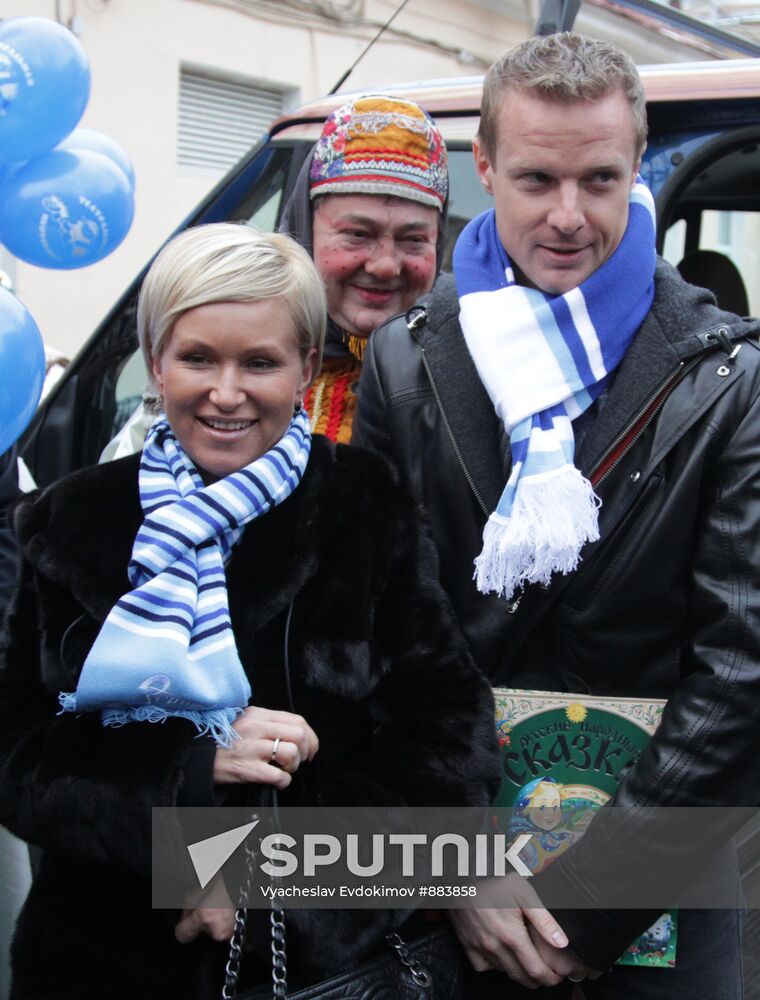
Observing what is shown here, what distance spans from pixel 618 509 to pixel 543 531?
0.48ft

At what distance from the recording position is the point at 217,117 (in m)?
9.36

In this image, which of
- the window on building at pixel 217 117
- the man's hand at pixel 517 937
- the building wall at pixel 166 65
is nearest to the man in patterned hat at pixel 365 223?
the man's hand at pixel 517 937

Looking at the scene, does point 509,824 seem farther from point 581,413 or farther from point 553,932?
point 581,413

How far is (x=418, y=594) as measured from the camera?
183cm

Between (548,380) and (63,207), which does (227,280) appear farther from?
(63,207)

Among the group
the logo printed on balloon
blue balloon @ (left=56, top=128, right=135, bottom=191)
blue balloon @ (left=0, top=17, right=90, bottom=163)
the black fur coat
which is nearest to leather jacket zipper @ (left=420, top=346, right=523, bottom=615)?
the black fur coat

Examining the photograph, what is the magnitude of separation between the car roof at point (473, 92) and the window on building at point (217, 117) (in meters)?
6.12

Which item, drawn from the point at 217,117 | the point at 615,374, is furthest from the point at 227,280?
the point at 217,117

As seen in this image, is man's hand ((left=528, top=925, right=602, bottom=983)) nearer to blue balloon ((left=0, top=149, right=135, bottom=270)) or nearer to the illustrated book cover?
the illustrated book cover

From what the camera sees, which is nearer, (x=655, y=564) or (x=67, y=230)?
(x=655, y=564)

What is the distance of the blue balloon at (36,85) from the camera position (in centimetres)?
320

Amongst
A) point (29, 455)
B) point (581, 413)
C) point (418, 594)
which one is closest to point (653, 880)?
point (418, 594)

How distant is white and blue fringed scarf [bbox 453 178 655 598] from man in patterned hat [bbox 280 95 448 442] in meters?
0.64

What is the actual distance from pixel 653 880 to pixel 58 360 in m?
3.63
